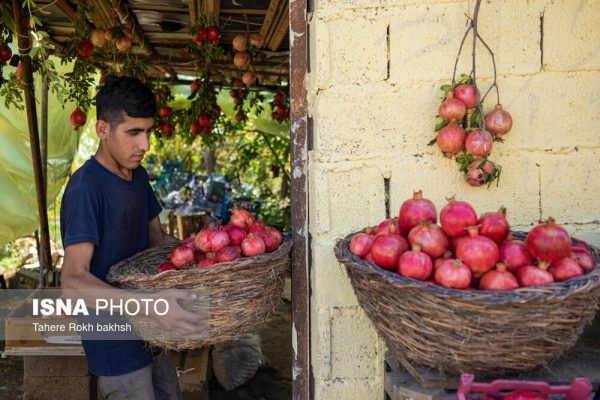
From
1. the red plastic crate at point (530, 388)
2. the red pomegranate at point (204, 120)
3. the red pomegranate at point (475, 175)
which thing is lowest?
the red plastic crate at point (530, 388)

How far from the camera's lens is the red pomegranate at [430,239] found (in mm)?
1728

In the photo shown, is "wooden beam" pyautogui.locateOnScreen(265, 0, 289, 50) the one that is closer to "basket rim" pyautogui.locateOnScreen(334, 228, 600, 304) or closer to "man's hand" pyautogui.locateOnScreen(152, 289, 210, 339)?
"man's hand" pyautogui.locateOnScreen(152, 289, 210, 339)

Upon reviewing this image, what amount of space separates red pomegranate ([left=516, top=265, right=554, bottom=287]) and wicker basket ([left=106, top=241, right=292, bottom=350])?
0.89 meters

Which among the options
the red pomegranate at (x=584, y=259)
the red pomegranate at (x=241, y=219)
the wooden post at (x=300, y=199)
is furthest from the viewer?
the red pomegranate at (x=241, y=219)

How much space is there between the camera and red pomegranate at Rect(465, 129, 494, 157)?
2.12m

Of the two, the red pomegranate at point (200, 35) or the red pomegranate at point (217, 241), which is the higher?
the red pomegranate at point (200, 35)

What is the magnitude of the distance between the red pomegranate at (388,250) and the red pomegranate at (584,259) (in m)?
0.52

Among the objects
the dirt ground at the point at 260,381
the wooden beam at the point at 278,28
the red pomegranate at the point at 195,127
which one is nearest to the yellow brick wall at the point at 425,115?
the wooden beam at the point at 278,28

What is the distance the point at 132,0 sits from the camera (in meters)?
4.14

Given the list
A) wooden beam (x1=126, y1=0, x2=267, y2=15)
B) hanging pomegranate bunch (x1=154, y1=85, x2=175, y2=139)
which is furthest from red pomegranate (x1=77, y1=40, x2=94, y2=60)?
hanging pomegranate bunch (x1=154, y1=85, x2=175, y2=139)

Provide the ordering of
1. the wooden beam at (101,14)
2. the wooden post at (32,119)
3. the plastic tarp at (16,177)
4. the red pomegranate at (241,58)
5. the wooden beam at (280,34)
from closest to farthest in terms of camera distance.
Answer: the wooden post at (32,119)
the wooden beam at (101,14)
the wooden beam at (280,34)
the plastic tarp at (16,177)
the red pomegranate at (241,58)

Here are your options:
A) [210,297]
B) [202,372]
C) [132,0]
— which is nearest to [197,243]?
[210,297]

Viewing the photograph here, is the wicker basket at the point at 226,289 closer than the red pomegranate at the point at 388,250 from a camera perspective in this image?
No

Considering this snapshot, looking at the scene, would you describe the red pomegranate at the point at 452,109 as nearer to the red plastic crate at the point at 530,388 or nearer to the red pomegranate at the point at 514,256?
the red pomegranate at the point at 514,256
